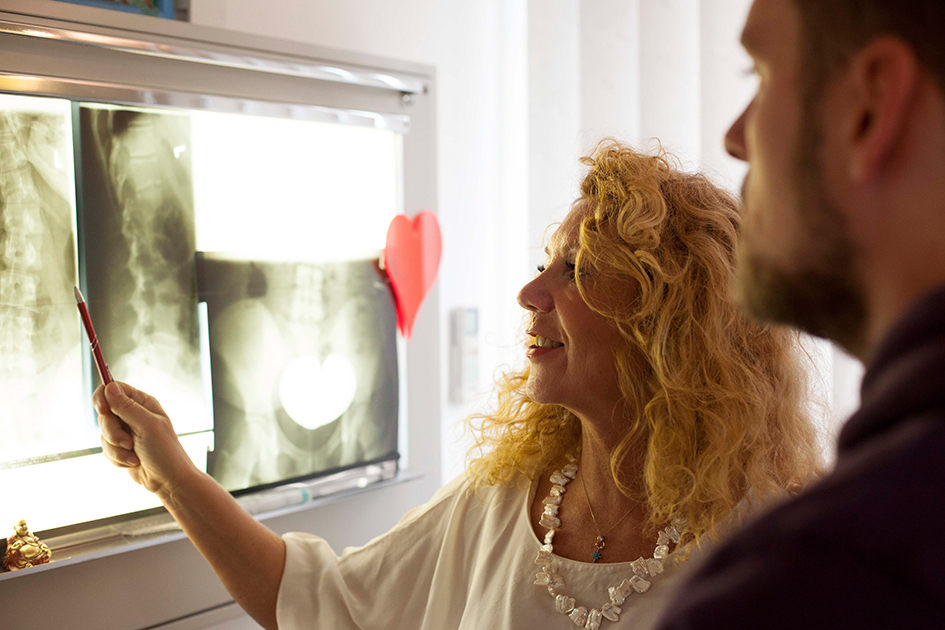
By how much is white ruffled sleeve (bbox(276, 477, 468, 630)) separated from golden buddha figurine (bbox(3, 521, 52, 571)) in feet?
0.95

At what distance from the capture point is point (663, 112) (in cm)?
161

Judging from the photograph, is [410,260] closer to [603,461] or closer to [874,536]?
[603,461]

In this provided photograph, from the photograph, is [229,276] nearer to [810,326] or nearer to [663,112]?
[810,326]

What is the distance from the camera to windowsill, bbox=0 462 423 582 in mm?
896

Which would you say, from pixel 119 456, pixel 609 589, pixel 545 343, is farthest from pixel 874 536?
pixel 119 456

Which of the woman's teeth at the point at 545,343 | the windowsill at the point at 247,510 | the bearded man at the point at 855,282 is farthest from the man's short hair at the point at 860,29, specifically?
the windowsill at the point at 247,510

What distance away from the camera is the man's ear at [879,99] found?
1.29 feet

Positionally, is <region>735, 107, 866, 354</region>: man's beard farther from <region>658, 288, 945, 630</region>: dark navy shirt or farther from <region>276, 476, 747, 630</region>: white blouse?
<region>276, 476, 747, 630</region>: white blouse

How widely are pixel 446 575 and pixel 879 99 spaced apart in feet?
2.70

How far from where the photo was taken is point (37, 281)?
87cm

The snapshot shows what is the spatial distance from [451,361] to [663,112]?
27.1 inches

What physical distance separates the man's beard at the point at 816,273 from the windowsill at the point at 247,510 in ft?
2.62

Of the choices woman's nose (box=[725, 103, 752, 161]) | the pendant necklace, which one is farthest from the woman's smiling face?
woman's nose (box=[725, 103, 752, 161])

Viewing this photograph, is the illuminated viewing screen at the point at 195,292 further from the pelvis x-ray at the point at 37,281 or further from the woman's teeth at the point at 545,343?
the woman's teeth at the point at 545,343
